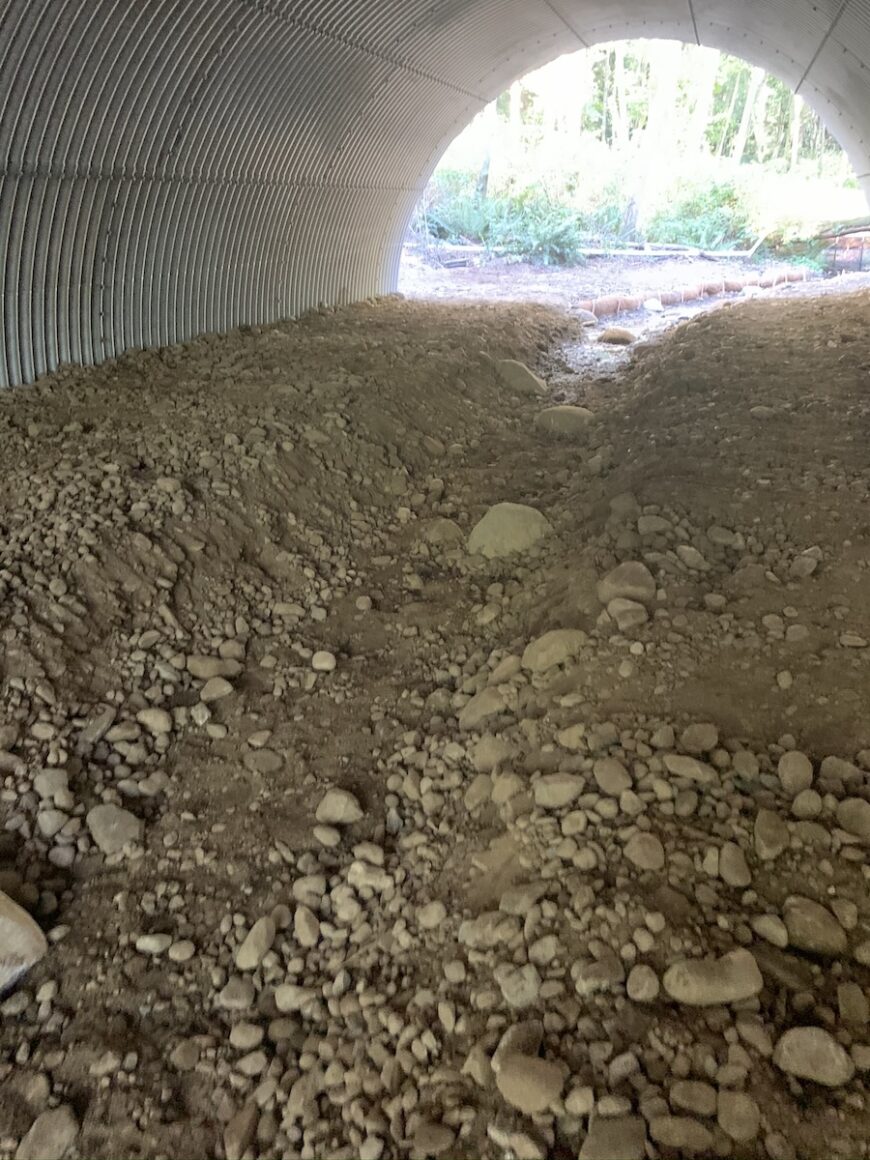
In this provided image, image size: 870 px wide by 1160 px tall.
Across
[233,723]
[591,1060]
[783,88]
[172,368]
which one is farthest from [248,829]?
[783,88]

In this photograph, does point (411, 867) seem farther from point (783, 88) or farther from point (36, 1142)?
point (783, 88)

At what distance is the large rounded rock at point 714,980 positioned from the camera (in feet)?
6.85

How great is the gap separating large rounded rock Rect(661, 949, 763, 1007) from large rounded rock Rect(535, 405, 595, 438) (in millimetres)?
4402

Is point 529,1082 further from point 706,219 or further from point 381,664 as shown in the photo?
point 706,219

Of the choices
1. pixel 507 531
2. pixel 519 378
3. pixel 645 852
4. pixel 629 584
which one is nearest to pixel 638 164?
pixel 519 378

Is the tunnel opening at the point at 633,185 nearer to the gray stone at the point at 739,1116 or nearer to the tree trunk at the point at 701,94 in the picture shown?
the tree trunk at the point at 701,94

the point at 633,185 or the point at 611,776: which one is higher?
the point at 633,185

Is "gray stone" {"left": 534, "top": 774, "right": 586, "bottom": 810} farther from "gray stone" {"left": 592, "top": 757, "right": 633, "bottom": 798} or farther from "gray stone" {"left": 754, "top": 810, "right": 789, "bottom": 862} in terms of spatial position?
"gray stone" {"left": 754, "top": 810, "right": 789, "bottom": 862}

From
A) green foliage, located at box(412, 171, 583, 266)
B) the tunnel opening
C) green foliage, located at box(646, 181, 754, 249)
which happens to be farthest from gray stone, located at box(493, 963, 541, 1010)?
green foliage, located at box(646, 181, 754, 249)

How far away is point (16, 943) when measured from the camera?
2525 mm

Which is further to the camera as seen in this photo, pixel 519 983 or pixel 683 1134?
pixel 519 983

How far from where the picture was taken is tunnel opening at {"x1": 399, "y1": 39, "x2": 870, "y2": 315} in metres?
16.0

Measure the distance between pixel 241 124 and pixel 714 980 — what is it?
23.1ft

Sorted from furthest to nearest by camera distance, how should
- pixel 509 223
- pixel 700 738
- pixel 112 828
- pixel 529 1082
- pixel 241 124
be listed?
pixel 509 223
pixel 241 124
pixel 112 828
pixel 700 738
pixel 529 1082
